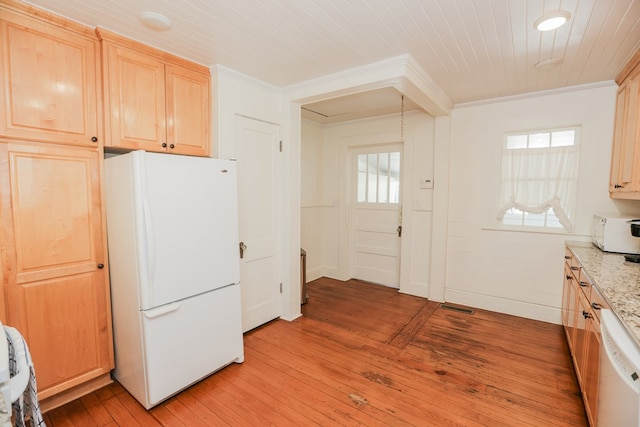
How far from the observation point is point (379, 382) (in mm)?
2270

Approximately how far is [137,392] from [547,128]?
4.27m

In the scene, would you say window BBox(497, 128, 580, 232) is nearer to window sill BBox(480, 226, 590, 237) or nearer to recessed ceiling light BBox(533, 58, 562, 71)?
window sill BBox(480, 226, 590, 237)

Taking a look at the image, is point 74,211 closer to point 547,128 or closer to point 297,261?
point 297,261

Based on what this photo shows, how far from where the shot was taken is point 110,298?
217cm

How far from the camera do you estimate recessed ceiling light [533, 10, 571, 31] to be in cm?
178

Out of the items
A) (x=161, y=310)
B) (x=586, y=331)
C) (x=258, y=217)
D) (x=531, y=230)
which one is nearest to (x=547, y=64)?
(x=531, y=230)

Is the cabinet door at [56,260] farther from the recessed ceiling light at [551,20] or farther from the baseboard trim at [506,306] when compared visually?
the baseboard trim at [506,306]

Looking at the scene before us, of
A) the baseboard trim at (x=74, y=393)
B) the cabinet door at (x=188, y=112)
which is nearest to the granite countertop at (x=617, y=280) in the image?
the cabinet door at (x=188, y=112)

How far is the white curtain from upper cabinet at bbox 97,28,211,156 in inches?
124

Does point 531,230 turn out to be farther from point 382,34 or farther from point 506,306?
point 382,34

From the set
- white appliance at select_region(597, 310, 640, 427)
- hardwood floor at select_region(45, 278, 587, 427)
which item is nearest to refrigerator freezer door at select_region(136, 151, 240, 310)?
hardwood floor at select_region(45, 278, 587, 427)

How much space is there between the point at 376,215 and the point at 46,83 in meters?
3.81

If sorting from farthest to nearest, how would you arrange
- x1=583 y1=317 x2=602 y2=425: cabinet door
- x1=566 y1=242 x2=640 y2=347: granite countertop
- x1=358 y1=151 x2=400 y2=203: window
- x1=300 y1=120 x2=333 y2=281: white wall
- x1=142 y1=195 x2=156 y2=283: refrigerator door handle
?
x1=300 y1=120 x2=333 y2=281: white wall → x1=358 y1=151 x2=400 y2=203: window → x1=142 y1=195 x2=156 y2=283: refrigerator door handle → x1=583 y1=317 x2=602 y2=425: cabinet door → x1=566 y1=242 x2=640 y2=347: granite countertop

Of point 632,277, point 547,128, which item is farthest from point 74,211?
point 547,128
